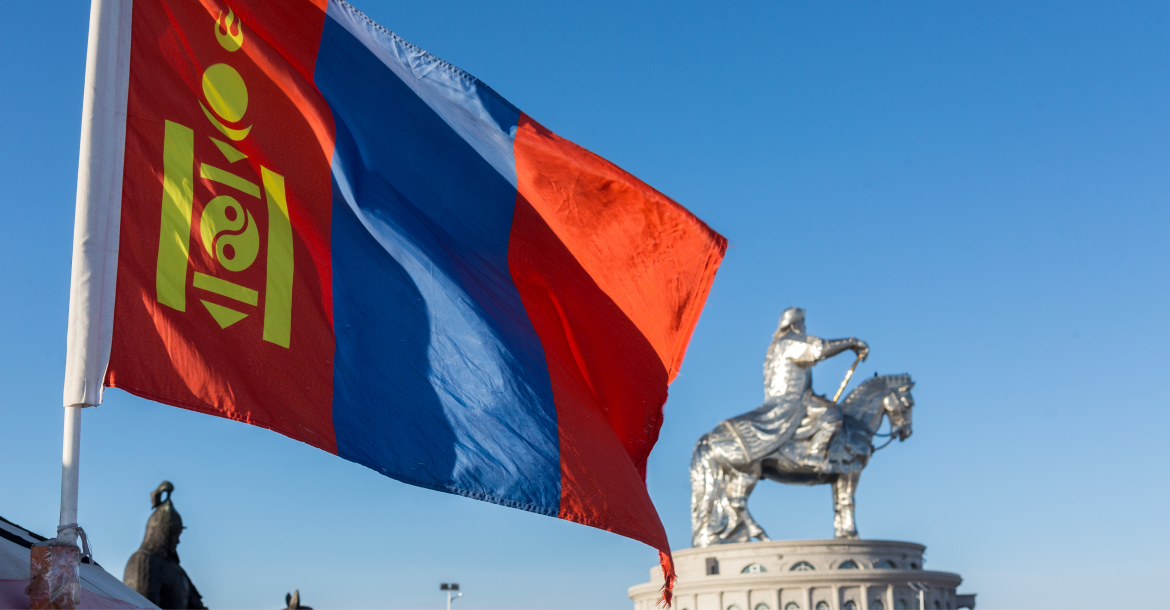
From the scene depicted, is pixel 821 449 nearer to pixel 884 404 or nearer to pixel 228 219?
pixel 884 404

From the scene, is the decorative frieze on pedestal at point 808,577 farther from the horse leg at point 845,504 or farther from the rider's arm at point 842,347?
the rider's arm at point 842,347

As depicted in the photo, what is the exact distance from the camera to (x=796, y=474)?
2658 centimetres

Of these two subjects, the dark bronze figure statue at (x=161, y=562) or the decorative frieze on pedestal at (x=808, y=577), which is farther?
the decorative frieze on pedestal at (x=808, y=577)

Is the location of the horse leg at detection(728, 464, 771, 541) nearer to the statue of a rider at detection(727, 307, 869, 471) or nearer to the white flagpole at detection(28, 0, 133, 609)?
the statue of a rider at detection(727, 307, 869, 471)

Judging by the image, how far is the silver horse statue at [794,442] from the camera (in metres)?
26.1

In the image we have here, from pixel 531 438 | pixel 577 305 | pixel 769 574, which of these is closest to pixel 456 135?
pixel 577 305

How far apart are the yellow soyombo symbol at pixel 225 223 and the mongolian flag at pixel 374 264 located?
0.4 inches

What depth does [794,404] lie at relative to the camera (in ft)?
87.2

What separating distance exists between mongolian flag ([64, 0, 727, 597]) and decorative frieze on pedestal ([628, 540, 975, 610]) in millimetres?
18836

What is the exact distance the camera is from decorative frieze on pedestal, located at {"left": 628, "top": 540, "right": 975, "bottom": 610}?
24594mm

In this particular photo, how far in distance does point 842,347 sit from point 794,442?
2.37 metres

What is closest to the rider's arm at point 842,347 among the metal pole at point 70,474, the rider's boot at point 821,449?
the rider's boot at point 821,449

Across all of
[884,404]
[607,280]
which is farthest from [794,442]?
[607,280]

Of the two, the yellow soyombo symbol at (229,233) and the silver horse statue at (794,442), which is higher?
the silver horse statue at (794,442)
